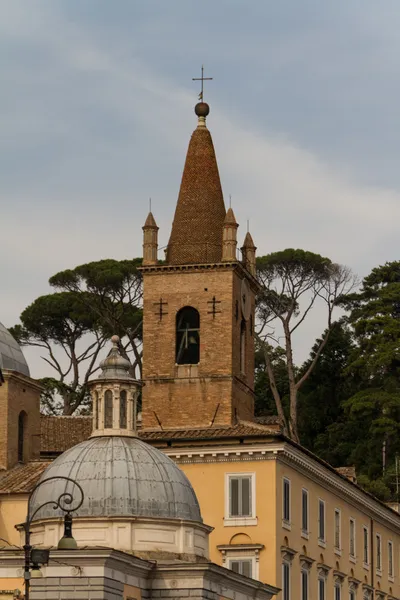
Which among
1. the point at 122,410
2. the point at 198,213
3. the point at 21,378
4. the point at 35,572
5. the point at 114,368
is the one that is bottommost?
the point at 35,572

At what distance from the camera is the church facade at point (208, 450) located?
1972 inches

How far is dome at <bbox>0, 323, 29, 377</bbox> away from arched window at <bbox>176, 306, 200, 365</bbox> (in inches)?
207

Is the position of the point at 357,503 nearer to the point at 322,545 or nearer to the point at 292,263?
the point at 322,545

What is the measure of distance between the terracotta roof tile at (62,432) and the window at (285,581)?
12.3m

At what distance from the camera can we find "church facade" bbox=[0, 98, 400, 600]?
164 feet

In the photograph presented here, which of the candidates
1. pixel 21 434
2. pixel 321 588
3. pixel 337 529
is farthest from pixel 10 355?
pixel 321 588

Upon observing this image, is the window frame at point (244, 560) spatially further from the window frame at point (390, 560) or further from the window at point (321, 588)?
the window frame at point (390, 560)

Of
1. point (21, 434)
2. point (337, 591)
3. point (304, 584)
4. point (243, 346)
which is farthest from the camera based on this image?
point (243, 346)

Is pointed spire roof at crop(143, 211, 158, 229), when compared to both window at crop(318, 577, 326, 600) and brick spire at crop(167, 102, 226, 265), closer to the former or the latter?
brick spire at crop(167, 102, 226, 265)

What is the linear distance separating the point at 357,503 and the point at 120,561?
2224 cm

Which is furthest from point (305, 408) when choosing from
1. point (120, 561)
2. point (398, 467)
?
point (120, 561)

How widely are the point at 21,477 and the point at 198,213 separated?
11399 millimetres

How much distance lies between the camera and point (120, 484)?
49000 mm

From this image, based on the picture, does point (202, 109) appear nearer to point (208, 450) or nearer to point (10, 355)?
point (10, 355)
